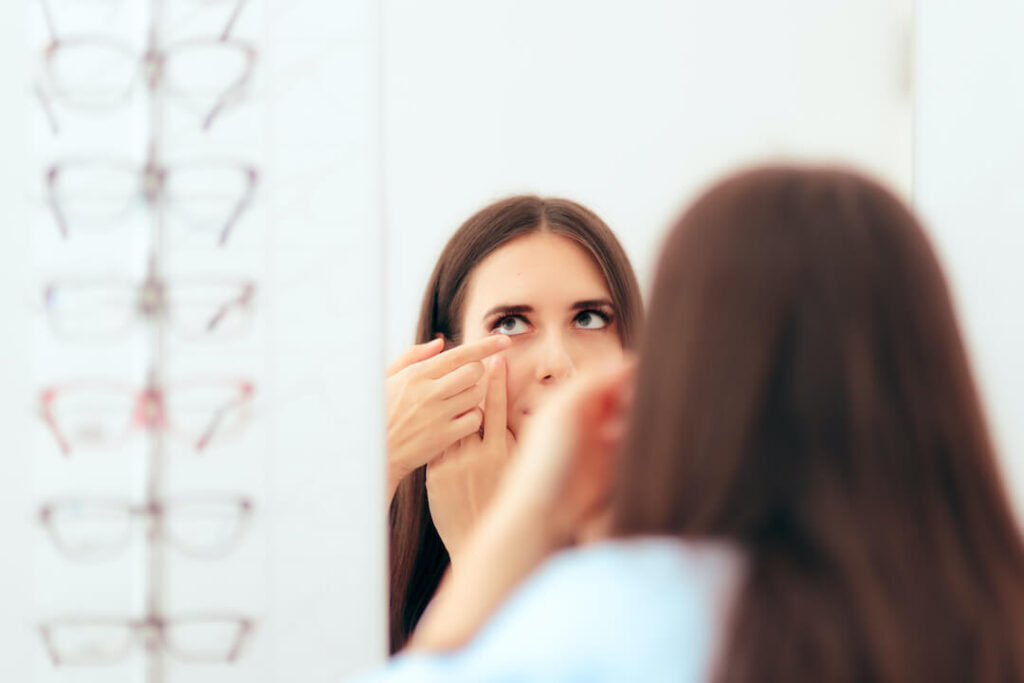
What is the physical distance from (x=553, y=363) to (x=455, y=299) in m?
0.08

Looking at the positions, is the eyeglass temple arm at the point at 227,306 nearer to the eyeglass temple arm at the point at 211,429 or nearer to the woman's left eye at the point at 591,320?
the eyeglass temple arm at the point at 211,429

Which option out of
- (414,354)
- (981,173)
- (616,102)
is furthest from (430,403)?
(981,173)

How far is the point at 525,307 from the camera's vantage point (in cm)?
64

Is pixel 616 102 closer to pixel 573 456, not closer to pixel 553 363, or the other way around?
pixel 553 363

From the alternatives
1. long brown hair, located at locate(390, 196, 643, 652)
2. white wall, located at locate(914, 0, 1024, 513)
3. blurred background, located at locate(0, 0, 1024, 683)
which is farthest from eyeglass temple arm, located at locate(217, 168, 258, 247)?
white wall, located at locate(914, 0, 1024, 513)

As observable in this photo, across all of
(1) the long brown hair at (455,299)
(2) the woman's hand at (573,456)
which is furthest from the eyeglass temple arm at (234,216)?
(2) the woman's hand at (573,456)

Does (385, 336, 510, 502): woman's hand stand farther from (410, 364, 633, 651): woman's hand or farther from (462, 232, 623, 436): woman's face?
(410, 364, 633, 651): woman's hand

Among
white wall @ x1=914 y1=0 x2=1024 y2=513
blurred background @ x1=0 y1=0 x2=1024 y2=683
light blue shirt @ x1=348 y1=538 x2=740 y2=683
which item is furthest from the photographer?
white wall @ x1=914 y1=0 x2=1024 y2=513

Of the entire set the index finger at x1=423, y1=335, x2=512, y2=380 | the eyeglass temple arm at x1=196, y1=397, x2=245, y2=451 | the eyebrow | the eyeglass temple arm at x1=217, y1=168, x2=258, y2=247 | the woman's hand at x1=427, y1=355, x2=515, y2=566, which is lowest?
the woman's hand at x1=427, y1=355, x2=515, y2=566

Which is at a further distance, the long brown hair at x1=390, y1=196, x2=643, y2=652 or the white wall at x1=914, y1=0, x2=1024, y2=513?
the white wall at x1=914, y1=0, x2=1024, y2=513

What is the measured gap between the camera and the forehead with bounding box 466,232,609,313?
25.2 inches

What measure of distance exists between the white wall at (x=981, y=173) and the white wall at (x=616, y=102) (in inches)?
1.3

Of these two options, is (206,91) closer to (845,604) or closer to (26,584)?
(26,584)

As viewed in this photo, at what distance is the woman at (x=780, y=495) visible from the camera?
366 mm
